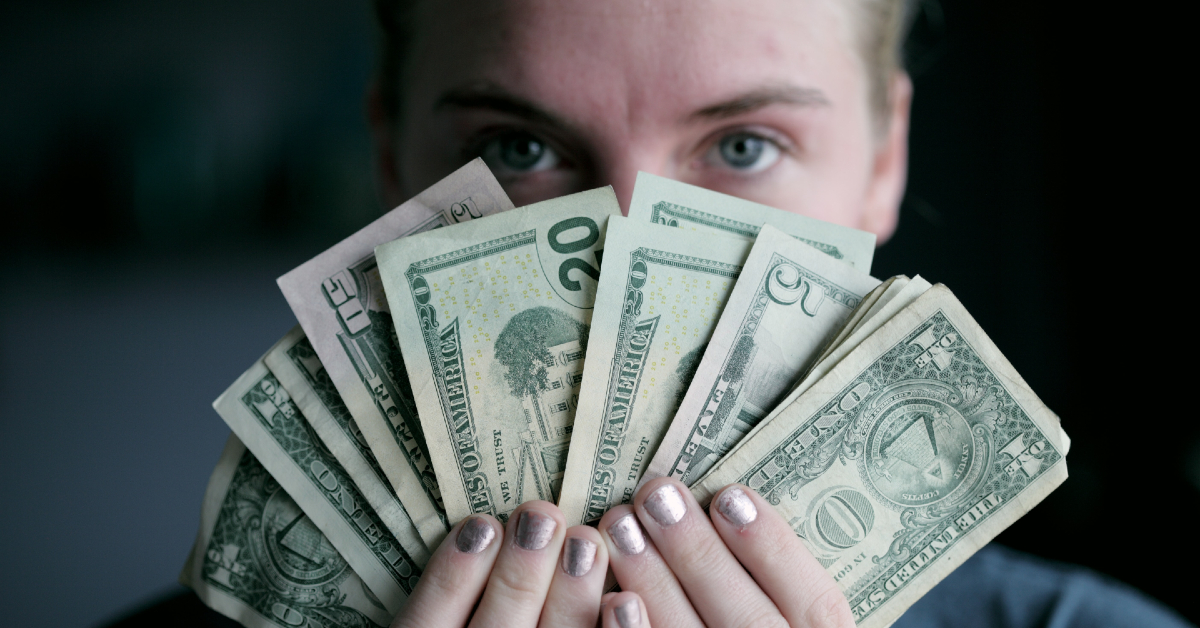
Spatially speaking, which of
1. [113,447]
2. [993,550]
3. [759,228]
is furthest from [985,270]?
[113,447]

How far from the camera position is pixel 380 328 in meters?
0.84

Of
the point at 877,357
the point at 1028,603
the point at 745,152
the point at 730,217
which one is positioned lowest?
the point at 1028,603

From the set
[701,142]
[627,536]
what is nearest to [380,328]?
[627,536]

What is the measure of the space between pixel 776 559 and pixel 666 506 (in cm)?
12

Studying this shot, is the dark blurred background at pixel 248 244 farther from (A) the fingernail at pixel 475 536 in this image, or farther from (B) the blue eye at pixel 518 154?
(A) the fingernail at pixel 475 536

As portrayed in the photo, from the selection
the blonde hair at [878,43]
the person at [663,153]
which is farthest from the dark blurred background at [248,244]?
the person at [663,153]

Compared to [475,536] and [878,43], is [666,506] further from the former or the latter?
[878,43]

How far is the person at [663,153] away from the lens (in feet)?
2.21

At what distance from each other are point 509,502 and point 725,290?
348mm

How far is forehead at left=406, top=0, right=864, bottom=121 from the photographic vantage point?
2.83 ft

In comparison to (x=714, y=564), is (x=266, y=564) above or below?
above

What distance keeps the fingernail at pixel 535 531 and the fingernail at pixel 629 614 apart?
9cm

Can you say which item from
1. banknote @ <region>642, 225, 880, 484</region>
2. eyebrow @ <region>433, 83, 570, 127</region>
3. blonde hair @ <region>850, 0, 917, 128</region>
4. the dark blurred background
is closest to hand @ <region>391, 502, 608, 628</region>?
banknote @ <region>642, 225, 880, 484</region>

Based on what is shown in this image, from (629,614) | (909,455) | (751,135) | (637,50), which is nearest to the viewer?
(629,614)
